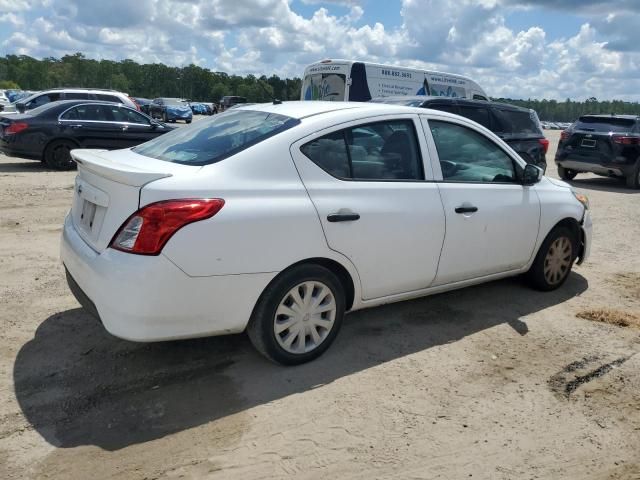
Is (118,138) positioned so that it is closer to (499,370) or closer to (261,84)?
(499,370)

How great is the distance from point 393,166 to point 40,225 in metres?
5.11

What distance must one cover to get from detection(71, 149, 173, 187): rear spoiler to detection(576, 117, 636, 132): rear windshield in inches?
514

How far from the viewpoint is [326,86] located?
14.7 m

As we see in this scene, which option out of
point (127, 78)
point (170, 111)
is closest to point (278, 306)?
point (170, 111)

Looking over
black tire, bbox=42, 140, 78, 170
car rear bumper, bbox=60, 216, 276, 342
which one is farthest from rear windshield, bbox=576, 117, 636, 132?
car rear bumper, bbox=60, 216, 276, 342

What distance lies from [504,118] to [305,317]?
8.60 m

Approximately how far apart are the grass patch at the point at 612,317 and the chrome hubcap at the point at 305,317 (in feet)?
8.07

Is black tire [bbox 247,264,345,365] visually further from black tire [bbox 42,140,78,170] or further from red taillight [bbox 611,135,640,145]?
red taillight [bbox 611,135,640,145]

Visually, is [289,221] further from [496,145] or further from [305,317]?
[496,145]

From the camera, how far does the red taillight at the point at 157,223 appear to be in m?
3.14

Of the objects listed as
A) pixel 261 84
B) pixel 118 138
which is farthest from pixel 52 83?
pixel 118 138

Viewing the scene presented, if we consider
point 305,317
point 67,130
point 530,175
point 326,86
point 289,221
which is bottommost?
A: point 305,317

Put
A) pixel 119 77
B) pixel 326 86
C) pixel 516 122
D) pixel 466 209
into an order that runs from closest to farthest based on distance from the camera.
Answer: pixel 466 209 → pixel 516 122 → pixel 326 86 → pixel 119 77

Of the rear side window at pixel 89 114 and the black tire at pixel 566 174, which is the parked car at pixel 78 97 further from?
the black tire at pixel 566 174
